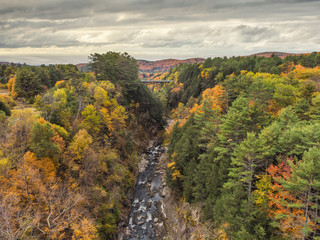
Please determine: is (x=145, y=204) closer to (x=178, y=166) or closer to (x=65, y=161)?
(x=178, y=166)

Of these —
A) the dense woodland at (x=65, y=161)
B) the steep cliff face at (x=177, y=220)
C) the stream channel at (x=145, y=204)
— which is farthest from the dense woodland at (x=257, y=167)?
the dense woodland at (x=65, y=161)

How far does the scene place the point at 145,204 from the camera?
119 ft

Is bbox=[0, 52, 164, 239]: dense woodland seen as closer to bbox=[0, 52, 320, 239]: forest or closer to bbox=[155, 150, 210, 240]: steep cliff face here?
bbox=[0, 52, 320, 239]: forest

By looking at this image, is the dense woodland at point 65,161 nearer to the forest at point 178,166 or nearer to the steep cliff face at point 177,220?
the forest at point 178,166

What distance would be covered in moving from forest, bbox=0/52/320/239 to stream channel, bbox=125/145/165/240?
1959mm

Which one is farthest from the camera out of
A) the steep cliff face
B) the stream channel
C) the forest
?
the stream channel

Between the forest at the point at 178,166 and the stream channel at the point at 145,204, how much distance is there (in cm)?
196

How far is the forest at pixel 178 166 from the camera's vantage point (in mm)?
16703

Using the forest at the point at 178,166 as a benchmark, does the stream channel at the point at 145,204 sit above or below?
below

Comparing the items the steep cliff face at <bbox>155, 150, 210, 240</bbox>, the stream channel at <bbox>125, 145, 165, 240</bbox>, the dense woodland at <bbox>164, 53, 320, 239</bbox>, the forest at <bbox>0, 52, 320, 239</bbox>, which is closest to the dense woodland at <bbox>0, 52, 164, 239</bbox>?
the forest at <bbox>0, 52, 320, 239</bbox>

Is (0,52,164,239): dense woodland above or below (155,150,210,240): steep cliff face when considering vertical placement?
above

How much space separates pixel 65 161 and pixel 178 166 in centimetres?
2045

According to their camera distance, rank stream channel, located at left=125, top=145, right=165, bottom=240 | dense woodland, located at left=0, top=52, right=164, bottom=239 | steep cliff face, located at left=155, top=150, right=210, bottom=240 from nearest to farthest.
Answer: dense woodland, located at left=0, top=52, right=164, bottom=239, steep cliff face, located at left=155, top=150, right=210, bottom=240, stream channel, located at left=125, top=145, right=165, bottom=240

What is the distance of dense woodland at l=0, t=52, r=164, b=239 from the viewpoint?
18.8 metres
